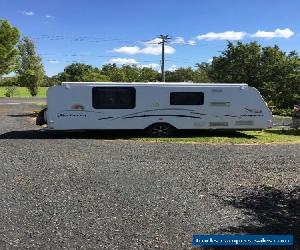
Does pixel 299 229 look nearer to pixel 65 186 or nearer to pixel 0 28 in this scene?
pixel 65 186

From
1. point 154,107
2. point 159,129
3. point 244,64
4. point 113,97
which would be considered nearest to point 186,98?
point 154,107

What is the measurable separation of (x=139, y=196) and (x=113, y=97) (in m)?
9.88

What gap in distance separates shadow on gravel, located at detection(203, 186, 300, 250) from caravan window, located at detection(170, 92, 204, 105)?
923cm

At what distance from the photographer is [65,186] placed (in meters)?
8.81

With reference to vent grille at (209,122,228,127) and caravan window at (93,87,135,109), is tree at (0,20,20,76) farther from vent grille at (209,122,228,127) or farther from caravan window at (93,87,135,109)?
vent grille at (209,122,228,127)

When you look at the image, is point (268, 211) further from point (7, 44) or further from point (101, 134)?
point (7, 44)

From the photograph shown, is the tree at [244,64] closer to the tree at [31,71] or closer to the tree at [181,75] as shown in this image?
the tree at [31,71]

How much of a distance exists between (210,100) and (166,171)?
26.3 feet

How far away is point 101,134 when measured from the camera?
742 inches

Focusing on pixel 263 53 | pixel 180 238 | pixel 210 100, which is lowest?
pixel 180 238

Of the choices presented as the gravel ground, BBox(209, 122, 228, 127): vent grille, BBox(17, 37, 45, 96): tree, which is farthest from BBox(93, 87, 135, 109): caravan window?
BBox(17, 37, 45, 96): tree

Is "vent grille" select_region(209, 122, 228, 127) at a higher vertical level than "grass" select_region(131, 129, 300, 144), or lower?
higher

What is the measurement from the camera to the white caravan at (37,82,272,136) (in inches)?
688

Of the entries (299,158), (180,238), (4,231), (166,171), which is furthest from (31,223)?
(299,158)
